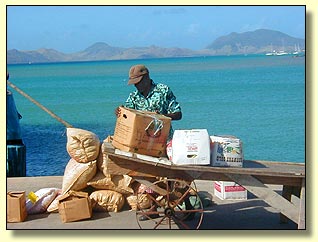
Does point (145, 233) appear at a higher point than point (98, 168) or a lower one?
lower

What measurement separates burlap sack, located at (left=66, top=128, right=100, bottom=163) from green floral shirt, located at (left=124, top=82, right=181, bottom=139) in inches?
24.6

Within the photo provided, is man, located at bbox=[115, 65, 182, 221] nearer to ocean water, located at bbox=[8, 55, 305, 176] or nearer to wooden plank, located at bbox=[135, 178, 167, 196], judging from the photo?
wooden plank, located at bbox=[135, 178, 167, 196]

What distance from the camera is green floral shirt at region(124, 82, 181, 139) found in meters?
6.38

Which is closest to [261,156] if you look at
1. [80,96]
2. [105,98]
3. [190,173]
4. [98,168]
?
[98,168]

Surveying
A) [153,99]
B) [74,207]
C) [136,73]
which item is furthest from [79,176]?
[136,73]

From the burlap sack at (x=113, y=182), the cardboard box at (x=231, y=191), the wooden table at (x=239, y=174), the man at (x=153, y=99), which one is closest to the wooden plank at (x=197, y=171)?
the wooden table at (x=239, y=174)

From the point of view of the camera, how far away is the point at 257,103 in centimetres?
3183

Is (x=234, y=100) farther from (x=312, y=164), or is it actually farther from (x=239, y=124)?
(x=312, y=164)

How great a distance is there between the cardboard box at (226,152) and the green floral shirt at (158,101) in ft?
2.90

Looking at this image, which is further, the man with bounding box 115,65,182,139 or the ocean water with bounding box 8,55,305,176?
the ocean water with bounding box 8,55,305,176

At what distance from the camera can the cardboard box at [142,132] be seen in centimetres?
550

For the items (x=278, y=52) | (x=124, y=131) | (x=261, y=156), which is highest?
(x=278, y=52)

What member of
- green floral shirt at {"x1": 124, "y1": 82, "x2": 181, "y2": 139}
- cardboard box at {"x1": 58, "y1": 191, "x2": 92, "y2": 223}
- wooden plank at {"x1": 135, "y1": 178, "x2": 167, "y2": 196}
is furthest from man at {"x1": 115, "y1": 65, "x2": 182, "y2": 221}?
cardboard box at {"x1": 58, "y1": 191, "x2": 92, "y2": 223}

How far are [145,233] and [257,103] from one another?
2658cm
